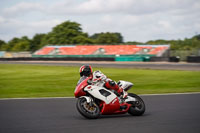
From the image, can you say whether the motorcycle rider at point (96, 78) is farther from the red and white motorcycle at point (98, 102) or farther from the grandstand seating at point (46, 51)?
the grandstand seating at point (46, 51)

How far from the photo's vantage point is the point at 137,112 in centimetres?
687

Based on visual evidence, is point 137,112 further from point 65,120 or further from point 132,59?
point 132,59

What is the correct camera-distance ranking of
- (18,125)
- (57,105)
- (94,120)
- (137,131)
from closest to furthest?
(137,131)
(18,125)
(94,120)
(57,105)

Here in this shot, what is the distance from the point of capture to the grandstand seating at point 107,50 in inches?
1912

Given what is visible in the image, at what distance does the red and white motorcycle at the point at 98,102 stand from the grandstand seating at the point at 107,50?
4142cm

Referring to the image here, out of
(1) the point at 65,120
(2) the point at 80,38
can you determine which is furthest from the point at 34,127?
(2) the point at 80,38

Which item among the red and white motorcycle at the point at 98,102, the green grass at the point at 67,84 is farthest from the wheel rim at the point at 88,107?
the green grass at the point at 67,84

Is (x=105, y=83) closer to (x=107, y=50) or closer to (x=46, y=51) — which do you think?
(x=107, y=50)

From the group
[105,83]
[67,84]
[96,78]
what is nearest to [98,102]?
[105,83]

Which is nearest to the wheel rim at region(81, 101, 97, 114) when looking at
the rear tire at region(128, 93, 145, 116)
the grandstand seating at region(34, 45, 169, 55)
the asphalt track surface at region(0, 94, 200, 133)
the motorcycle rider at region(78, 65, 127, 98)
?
the asphalt track surface at region(0, 94, 200, 133)

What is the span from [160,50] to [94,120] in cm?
4289

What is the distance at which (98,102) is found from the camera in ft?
21.8

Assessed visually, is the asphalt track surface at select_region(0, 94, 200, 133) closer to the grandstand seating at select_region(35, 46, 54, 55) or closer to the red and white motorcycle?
the red and white motorcycle

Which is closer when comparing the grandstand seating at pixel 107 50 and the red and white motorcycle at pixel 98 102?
the red and white motorcycle at pixel 98 102
